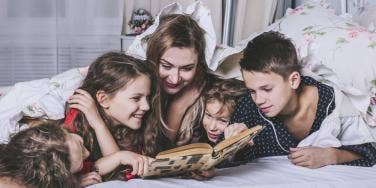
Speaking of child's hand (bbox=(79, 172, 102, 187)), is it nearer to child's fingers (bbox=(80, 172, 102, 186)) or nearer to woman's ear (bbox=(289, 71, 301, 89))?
child's fingers (bbox=(80, 172, 102, 186))

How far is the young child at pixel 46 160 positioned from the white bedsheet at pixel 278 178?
5 centimetres

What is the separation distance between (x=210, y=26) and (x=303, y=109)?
1.30 ft

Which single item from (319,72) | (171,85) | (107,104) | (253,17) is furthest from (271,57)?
(253,17)

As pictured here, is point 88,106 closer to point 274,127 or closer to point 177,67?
point 177,67

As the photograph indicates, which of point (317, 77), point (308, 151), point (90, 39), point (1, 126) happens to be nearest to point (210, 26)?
point (317, 77)

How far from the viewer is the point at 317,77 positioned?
1335 millimetres

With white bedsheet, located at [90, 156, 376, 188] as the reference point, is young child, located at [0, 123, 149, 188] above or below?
above

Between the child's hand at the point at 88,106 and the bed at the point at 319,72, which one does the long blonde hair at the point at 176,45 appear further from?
the child's hand at the point at 88,106

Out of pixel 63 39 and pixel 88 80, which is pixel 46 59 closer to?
pixel 63 39

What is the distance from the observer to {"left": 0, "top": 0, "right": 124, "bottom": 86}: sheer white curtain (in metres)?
2.08

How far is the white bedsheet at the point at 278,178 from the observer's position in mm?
1047

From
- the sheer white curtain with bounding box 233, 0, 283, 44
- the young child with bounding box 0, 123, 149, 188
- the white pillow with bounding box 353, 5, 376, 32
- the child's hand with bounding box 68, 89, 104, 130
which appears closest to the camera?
the young child with bounding box 0, 123, 149, 188

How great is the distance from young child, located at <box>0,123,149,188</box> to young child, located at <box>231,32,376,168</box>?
1.20 ft

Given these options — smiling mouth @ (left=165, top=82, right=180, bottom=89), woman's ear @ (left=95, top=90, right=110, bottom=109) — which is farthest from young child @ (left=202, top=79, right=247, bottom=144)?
woman's ear @ (left=95, top=90, right=110, bottom=109)
